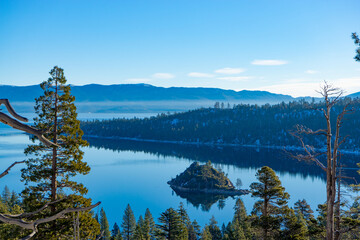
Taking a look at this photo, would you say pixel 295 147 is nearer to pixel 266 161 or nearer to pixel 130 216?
pixel 266 161

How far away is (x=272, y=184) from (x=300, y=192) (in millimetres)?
66942

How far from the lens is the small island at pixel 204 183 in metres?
82.1

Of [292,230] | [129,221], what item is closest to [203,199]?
[129,221]

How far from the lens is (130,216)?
4828 cm

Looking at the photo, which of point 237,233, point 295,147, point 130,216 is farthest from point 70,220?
point 295,147

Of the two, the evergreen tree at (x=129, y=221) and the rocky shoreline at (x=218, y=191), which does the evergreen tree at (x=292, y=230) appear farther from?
the rocky shoreline at (x=218, y=191)

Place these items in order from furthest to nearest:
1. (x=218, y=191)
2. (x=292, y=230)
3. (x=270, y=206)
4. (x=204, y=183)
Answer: (x=204, y=183) → (x=218, y=191) → (x=270, y=206) → (x=292, y=230)

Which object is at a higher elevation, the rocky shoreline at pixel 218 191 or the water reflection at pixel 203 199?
the rocky shoreline at pixel 218 191

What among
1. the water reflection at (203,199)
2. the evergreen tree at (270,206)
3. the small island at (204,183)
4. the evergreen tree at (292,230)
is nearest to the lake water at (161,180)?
the water reflection at (203,199)

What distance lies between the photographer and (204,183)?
277 feet

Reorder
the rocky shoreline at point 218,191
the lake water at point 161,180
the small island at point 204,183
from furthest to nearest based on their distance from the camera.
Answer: the small island at point 204,183
the rocky shoreline at point 218,191
the lake water at point 161,180

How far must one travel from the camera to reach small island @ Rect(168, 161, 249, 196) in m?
82.1

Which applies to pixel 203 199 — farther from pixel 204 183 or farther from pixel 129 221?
pixel 129 221

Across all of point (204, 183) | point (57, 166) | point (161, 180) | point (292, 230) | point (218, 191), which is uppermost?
point (57, 166)
